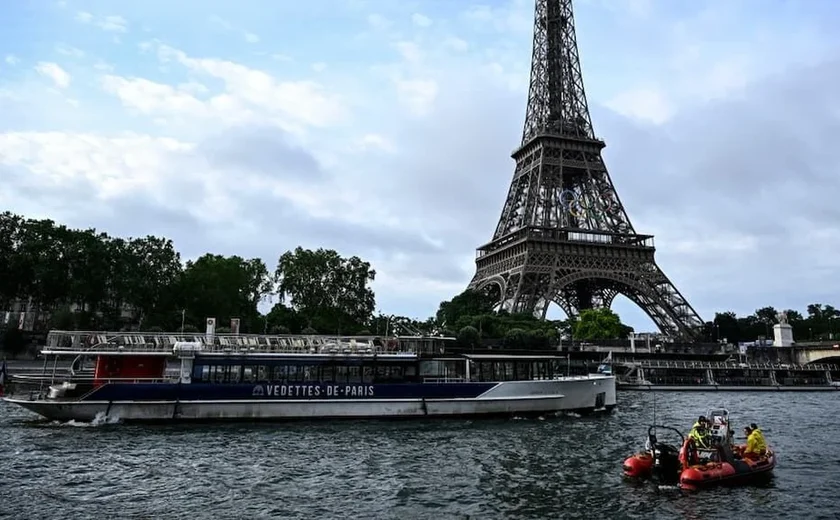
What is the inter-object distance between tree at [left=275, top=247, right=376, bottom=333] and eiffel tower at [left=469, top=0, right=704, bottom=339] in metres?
18.8

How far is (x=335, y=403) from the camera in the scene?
107 ft

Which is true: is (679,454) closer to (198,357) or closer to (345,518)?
(345,518)

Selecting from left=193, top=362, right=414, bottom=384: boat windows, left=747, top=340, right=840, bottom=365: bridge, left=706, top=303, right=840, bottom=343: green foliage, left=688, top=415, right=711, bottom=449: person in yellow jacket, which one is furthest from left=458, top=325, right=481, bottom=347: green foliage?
left=706, top=303, right=840, bottom=343: green foliage

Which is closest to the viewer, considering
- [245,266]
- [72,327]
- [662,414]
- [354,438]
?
[354,438]

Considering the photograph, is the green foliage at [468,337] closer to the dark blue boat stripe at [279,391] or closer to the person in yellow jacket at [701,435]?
the dark blue boat stripe at [279,391]

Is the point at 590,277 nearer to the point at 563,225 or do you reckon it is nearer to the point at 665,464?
the point at 563,225

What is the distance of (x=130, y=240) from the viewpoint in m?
77.4

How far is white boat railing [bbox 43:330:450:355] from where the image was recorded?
107ft

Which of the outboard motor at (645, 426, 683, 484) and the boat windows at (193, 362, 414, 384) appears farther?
the boat windows at (193, 362, 414, 384)

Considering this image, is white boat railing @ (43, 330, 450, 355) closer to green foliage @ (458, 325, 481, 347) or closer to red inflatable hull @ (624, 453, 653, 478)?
red inflatable hull @ (624, 453, 653, 478)

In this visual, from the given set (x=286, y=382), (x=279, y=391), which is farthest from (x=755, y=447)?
(x=286, y=382)

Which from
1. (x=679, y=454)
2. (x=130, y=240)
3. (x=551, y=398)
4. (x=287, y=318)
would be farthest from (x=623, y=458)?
(x=130, y=240)

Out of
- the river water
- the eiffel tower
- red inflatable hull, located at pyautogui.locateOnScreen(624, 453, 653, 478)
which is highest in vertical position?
the eiffel tower

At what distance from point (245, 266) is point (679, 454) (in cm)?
6789
